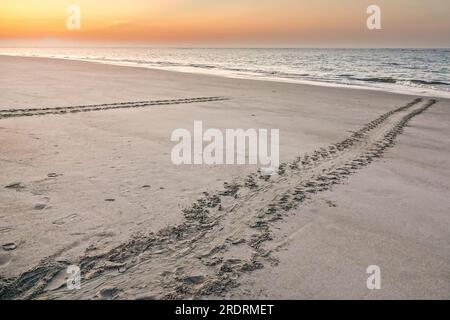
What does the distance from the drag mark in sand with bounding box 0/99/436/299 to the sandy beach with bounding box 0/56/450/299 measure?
15 millimetres

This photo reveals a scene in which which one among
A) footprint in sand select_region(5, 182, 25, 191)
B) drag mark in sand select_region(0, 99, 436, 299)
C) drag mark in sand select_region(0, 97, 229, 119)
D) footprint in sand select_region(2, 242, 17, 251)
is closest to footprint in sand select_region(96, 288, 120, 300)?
drag mark in sand select_region(0, 99, 436, 299)

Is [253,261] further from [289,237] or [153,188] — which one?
[153,188]

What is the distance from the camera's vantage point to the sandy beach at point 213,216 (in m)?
3.35

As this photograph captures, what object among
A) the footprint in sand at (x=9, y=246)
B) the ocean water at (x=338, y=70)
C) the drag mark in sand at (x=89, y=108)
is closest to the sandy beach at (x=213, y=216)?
the footprint in sand at (x=9, y=246)

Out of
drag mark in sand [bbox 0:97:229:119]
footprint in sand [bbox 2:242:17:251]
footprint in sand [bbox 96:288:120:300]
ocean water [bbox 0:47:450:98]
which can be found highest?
ocean water [bbox 0:47:450:98]

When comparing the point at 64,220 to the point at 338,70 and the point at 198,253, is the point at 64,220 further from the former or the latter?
the point at 338,70

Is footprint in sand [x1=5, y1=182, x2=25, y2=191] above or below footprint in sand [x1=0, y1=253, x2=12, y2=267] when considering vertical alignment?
above

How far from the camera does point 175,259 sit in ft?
12.1

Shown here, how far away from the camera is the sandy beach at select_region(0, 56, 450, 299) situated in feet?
11.0

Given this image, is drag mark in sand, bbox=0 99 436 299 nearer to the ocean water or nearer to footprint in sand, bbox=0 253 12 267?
footprint in sand, bbox=0 253 12 267

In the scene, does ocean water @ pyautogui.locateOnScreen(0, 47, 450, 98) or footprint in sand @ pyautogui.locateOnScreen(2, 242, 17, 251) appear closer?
footprint in sand @ pyautogui.locateOnScreen(2, 242, 17, 251)

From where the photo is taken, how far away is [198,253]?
3809mm

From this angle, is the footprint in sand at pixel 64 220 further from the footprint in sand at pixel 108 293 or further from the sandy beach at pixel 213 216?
the footprint in sand at pixel 108 293

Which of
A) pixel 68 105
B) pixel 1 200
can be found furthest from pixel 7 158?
pixel 68 105
